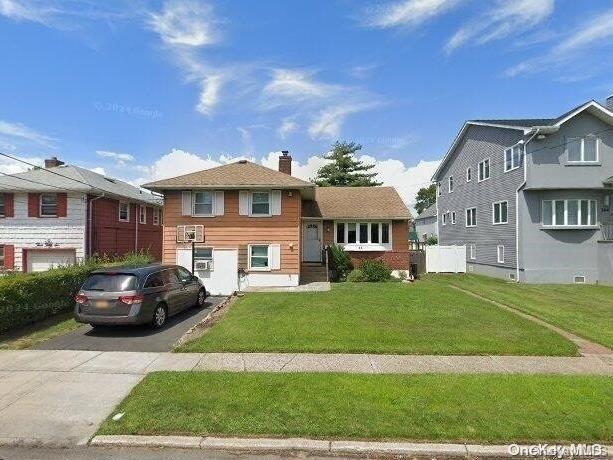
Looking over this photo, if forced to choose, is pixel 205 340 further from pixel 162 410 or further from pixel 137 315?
pixel 162 410

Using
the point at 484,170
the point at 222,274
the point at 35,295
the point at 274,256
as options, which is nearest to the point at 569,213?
the point at 484,170

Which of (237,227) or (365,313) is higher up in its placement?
(237,227)

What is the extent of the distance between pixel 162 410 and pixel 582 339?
912 centimetres

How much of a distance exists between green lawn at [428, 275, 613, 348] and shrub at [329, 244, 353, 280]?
5563mm

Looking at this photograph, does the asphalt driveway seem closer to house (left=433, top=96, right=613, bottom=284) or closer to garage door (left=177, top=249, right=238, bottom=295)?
garage door (left=177, top=249, right=238, bottom=295)

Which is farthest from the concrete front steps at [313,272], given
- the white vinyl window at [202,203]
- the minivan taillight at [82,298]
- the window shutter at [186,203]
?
the minivan taillight at [82,298]

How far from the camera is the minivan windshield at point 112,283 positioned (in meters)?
9.41

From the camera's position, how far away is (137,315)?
30.5ft

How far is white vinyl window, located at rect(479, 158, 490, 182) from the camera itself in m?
23.3

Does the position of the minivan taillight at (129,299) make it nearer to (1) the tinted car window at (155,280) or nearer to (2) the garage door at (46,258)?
(1) the tinted car window at (155,280)

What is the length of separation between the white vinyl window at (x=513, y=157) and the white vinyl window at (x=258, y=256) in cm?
1426

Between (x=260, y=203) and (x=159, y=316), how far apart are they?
8375mm

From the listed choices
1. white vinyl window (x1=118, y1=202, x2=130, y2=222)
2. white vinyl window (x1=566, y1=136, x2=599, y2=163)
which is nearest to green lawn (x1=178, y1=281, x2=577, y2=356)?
white vinyl window (x1=566, y1=136, x2=599, y2=163)

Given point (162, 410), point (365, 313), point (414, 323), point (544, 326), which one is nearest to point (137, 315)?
point (162, 410)
